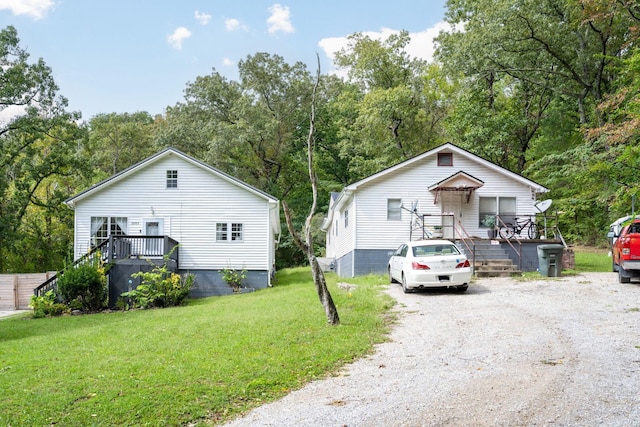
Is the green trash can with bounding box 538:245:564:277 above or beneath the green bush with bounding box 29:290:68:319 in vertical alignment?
above

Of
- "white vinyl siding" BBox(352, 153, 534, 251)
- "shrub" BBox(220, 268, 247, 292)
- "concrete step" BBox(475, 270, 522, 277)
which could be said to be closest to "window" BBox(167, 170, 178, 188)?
"shrub" BBox(220, 268, 247, 292)

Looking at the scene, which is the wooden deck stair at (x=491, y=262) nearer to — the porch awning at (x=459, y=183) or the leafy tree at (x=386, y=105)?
the porch awning at (x=459, y=183)

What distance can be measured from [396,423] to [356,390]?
4.30 ft

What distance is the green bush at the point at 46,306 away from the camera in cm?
1839

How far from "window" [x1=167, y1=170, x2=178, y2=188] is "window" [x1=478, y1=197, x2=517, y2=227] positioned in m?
13.6

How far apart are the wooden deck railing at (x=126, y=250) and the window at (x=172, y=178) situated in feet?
8.71

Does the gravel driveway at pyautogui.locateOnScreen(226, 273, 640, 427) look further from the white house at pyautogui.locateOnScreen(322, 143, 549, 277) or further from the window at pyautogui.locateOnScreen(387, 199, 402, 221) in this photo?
the window at pyautogui.locateOnScreen(387, 199, 402, 221)

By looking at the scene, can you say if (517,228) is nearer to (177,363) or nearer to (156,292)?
(156,292)

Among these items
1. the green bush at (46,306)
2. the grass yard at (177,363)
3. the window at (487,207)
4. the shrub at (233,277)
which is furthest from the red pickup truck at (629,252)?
the green bush at (46,306)

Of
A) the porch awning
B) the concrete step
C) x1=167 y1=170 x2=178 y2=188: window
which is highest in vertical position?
x1=167 y1=170 x2=178 y2=188: window

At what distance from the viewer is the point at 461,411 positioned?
18.4 feet

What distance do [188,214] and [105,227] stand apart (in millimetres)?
3770

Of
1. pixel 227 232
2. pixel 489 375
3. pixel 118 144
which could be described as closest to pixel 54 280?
pixel 227 232

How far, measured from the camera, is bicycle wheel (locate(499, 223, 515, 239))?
22.3 meters
